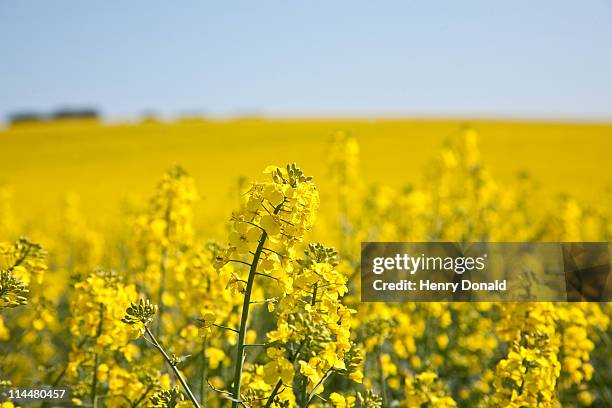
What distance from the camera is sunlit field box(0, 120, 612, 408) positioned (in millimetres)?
2264

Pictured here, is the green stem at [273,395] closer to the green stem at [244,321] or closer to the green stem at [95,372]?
the green stem at [244,321]

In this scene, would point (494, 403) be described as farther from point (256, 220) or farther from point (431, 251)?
point (431, 251)

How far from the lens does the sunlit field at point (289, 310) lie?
2264 millimetres

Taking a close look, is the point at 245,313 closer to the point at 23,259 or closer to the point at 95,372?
the point at 95,372

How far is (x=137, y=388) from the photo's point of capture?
3.22m

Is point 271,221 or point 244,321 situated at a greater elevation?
point 271,221

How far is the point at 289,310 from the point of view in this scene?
2281 millimetres

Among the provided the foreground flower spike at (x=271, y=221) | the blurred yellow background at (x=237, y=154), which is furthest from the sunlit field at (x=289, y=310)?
the blurred yellow background at (x=237, y=154)

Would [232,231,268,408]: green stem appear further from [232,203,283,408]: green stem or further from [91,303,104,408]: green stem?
[91,303,104,408]: green stem

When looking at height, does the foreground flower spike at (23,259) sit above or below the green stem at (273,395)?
above

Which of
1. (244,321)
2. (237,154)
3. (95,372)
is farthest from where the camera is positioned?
(237,154)

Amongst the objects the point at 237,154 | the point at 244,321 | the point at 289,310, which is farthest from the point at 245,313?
the point at 237,154

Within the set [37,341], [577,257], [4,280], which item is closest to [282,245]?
[4,280]

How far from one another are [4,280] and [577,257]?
468cm
